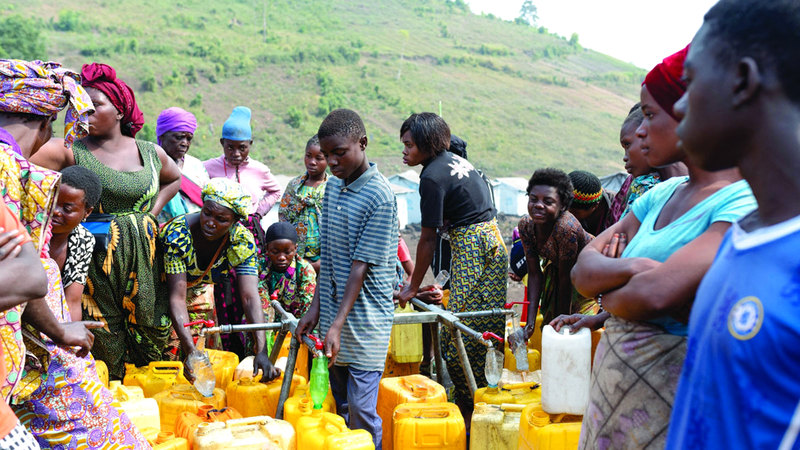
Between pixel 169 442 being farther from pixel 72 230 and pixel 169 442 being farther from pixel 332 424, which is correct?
pixel 72 230

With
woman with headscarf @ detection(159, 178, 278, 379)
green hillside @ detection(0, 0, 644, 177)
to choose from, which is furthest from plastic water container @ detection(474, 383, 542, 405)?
green hillside @ detection(0, 0, 644, 177)

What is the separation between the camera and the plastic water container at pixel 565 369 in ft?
9.15

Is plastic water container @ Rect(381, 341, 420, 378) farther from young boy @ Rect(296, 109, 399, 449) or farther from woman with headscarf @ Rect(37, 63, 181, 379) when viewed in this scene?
woman with headscarf @ Rect(37, 63, 181, 379)

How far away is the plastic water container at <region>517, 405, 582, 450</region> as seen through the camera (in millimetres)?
3006

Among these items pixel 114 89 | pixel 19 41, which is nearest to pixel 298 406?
pixel 114 89

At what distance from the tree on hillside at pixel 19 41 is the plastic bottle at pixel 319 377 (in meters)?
40.7

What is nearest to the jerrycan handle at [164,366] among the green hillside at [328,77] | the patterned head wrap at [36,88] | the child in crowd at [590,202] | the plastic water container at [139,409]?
the plastic water container at [139,409]

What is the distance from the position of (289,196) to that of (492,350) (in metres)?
2.58

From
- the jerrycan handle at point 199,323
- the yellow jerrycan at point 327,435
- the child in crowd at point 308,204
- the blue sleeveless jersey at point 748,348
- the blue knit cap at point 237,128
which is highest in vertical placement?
the blue sleeveless jersey at point 748,348

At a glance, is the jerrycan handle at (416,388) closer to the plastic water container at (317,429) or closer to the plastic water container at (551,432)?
the plastic water container at (317,429)

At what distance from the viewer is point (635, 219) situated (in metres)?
2.33

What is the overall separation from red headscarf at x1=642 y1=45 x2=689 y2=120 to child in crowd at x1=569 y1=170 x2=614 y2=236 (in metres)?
2.90

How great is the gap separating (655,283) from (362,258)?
6.09 ft

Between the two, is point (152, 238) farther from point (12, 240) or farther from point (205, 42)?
point (205, 42)
